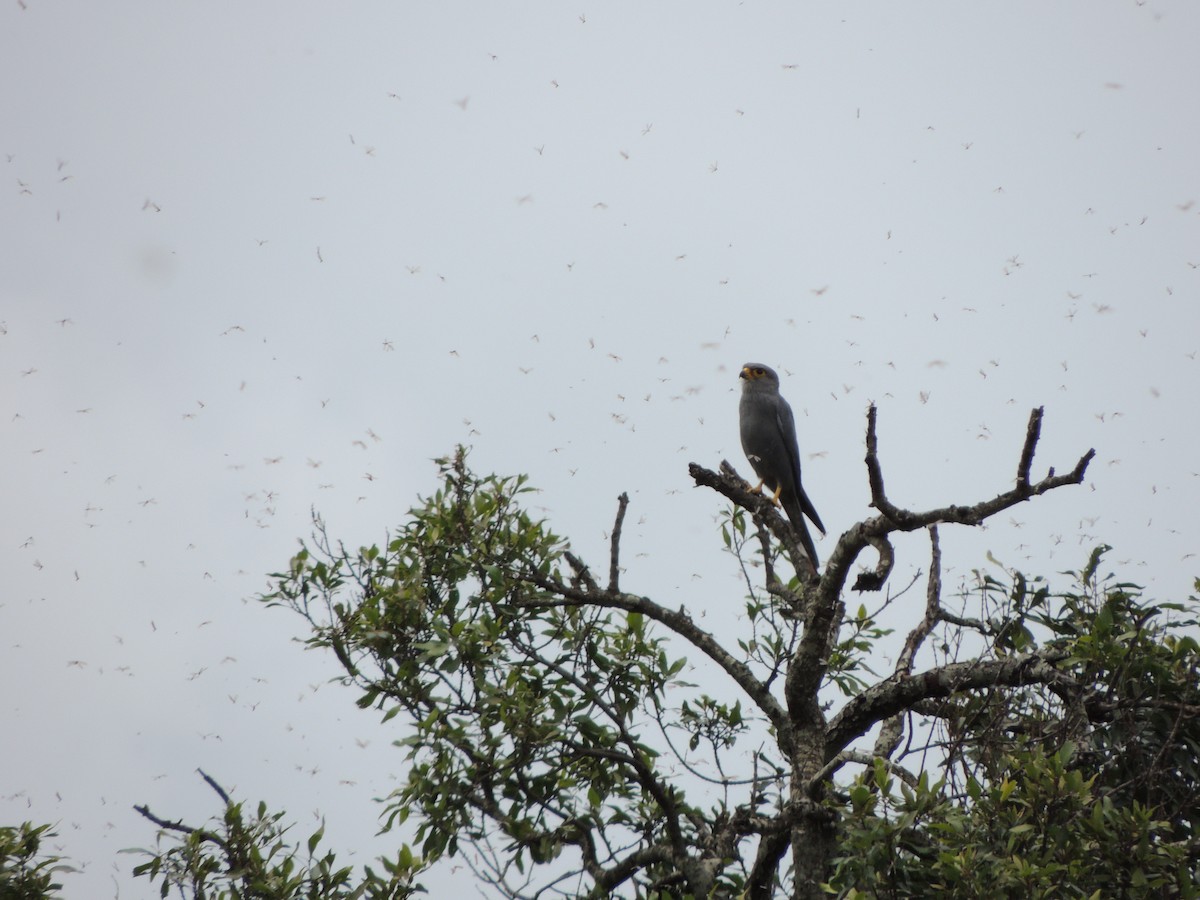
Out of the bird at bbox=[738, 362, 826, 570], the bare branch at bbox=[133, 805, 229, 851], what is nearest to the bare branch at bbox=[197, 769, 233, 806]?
the bare branch at bbox=[133, 805, 229, 851]

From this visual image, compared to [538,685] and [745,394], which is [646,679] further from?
[745,394]

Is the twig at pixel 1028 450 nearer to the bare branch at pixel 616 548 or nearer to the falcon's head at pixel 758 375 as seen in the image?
the bare branch at pixel 616 548

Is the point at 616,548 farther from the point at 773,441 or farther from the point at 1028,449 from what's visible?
the point at 773,441

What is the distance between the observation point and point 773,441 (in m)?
8.78

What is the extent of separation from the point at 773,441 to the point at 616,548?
146 inches

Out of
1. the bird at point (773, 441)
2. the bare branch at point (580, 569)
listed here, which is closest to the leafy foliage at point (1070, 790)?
the bare branch at point (580, 569)

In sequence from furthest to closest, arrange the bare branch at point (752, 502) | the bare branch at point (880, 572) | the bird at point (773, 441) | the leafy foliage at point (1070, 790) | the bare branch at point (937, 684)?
the bird at point (773, 441)
the bare branch at point (752, 502)
the bare branch at point (880, 572)
the bare branch at point (937, 684)
the leafy foliage at point (1070, 790)

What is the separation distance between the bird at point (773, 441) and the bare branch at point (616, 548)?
105 inches

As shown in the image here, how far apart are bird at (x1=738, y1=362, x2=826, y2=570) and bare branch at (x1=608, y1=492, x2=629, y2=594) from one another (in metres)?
2.67

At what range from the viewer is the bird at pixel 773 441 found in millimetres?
8438

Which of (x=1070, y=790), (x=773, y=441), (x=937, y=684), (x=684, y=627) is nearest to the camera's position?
(x=1070, y=790)

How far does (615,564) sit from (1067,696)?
2274mm

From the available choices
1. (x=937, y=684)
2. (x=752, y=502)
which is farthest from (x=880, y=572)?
(x=752, y=502)

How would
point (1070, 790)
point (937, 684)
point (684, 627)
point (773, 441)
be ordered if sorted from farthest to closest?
1. point (773, 441)
2. point (684, 627)
3. point (937, 684)
4. point (1070, 790)
